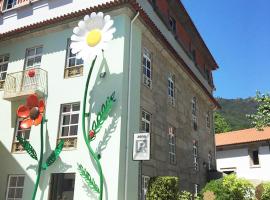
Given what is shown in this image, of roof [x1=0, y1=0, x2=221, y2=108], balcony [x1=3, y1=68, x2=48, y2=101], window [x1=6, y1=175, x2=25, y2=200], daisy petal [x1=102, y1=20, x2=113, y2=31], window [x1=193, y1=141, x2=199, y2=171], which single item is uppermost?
roof [x1=0, y1=0, x2=221, y2=108]

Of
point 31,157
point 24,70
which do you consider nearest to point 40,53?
point 24,70

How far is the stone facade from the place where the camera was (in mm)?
16656

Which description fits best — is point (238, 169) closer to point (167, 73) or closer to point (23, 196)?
point (167, 73)

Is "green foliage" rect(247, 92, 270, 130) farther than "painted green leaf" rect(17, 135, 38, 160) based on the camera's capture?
Yes

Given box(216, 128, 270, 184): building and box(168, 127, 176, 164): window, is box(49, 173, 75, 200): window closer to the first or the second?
box(168, 127, 176, 164): window

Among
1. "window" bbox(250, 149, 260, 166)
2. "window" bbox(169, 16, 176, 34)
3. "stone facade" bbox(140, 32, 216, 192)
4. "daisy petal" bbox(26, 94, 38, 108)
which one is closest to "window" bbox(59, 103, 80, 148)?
"daisy petal" bbox(26, 94, 38, 108)

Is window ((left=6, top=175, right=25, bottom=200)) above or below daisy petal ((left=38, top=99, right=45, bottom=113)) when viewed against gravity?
below

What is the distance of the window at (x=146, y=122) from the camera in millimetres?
15908

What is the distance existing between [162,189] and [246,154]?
73.9ft

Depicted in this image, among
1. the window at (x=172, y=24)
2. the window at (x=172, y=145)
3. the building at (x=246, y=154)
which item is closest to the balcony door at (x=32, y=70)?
the window at (x=172, y=145)

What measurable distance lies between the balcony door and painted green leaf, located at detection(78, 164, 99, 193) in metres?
4.76

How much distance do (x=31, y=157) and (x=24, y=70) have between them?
4.51m

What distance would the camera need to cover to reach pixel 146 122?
16266mm

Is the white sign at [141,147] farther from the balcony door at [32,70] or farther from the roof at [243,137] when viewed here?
the roof at [243,137]
